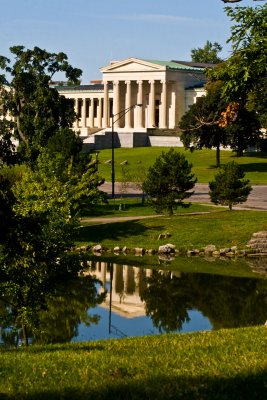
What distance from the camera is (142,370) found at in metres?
11.8

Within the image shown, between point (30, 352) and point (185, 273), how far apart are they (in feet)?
85.8

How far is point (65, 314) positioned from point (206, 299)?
661 cm

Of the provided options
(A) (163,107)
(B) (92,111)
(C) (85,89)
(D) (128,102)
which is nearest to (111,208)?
(A) (163,107)

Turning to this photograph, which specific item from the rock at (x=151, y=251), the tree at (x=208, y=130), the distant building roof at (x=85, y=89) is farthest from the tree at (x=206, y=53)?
the rock at (x=151, y=251)

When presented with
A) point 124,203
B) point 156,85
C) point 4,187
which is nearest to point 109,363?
point 4,187

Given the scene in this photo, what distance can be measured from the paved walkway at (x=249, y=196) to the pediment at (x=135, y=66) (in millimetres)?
59835

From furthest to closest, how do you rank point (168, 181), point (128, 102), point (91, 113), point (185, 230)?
point (91, 113)
point (128, 102)
point (168, 181)
point (185, 230)

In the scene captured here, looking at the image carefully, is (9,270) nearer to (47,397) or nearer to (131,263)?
(47,397)

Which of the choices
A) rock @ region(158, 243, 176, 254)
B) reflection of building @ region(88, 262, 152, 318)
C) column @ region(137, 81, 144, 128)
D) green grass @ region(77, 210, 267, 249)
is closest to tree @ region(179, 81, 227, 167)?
green grass @ region(77, 210, 267, 249)

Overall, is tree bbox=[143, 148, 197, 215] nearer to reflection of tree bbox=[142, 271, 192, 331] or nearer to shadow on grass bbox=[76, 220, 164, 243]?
shadow on grass bbox=[76, 220, 164, 243]

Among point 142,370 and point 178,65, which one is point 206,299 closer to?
point 142,370

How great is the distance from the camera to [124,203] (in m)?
65.8

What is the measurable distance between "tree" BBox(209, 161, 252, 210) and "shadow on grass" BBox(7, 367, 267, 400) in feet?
139

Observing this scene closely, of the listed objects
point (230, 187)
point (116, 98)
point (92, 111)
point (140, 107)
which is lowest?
point (230, 187)
